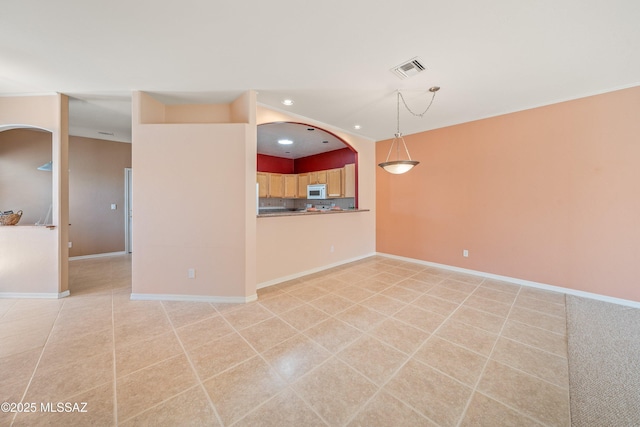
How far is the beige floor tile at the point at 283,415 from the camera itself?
1318 millimetres

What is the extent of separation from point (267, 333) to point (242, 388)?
2.18 ft

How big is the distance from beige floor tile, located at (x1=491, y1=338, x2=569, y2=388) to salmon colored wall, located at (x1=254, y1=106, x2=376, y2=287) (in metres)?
2.77

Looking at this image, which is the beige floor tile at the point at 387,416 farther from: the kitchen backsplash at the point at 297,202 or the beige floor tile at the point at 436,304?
the kitchen backsplash at the point at 297,202

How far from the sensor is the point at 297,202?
795 cm

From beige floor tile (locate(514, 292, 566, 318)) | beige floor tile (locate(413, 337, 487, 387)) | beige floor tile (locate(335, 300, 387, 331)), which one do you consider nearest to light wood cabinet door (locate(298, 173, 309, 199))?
beige floor tile (locate(335, 300, 387, 331))

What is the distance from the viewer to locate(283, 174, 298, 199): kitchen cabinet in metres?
7.30

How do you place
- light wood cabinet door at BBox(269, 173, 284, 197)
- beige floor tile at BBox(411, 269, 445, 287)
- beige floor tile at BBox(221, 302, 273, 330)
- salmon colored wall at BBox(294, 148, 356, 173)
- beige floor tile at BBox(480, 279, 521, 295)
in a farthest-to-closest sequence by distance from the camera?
light wood cabinet door at BBox(269, 173, 284, 197) → salmon colored wall at BBox(294, 148, 356, 173) → beige floor tile at BBox(411, 269, 445, 287) → beige floor tile at BBox(480, 279, 521, 295) → beige floor tile at BBox(221, 302, 273, 330)

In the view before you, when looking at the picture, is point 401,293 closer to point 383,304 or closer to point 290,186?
point 383,304

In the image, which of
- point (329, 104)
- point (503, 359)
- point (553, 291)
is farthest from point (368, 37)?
point (553, 291)

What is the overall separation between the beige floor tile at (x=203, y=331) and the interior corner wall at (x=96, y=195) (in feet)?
14.8

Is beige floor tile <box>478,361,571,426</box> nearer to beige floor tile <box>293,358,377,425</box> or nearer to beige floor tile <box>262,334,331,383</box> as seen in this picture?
beige floor tile <box>293,358,377,425</box>

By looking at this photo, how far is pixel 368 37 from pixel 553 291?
4.21 meters

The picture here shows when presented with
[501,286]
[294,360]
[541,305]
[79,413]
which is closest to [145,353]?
[79,413]

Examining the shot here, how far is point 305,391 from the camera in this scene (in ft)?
5.08
